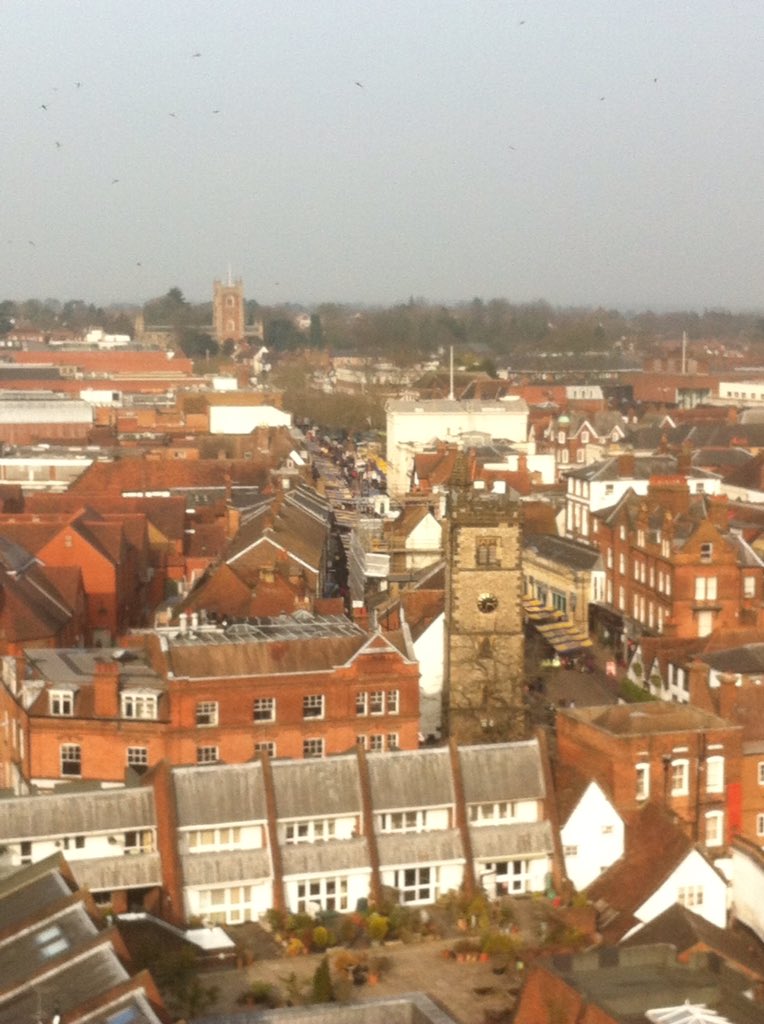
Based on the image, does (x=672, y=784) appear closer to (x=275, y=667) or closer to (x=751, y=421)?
(x=275, y=667)

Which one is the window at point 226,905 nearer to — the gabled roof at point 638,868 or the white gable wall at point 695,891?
the gabled roof at point 638,868

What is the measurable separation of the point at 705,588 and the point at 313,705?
16603 mm

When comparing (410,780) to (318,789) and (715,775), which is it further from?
(715,775)

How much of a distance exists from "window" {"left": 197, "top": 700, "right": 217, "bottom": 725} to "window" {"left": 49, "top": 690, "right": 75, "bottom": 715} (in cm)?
217

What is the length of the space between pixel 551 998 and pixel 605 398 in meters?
102

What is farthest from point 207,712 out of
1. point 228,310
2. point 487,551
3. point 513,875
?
point 228,310

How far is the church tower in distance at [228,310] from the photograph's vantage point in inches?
7736

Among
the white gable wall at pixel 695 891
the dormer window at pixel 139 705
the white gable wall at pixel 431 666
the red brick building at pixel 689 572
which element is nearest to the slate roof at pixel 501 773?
the white gable wall at pixel 695 891

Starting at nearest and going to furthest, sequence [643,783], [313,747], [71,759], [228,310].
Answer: [643,783]
[71,759]
[313,747]
[228,310]

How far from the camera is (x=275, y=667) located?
1236 inches

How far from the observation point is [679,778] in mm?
29594

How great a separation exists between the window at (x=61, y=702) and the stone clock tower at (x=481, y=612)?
27.9ft

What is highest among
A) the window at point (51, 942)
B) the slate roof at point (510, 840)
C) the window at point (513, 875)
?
the window at point (51, 942)

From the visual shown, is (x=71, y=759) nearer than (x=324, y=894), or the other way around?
(x=324, y=894)
